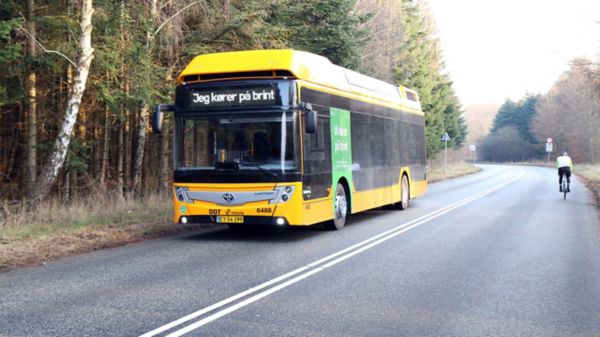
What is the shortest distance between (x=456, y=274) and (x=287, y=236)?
472 cm

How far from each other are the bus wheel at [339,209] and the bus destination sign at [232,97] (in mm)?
2722

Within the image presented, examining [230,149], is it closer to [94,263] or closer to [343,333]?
[94,263]

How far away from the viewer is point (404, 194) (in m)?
18.4

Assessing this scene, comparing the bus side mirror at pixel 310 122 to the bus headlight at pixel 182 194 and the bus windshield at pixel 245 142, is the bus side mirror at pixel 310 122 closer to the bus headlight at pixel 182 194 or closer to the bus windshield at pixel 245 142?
the bus windshield at pixel 245 142

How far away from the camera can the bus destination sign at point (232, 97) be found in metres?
11.1

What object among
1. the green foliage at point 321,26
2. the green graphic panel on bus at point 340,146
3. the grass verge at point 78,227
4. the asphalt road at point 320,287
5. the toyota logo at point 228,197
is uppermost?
the green foliage at point 321,26

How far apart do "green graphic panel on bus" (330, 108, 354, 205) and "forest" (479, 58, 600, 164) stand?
30596 mm

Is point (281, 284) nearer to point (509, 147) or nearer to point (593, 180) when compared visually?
point (593, 180)

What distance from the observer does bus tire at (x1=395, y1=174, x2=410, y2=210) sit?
18.1 m

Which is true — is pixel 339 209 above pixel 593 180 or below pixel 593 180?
above

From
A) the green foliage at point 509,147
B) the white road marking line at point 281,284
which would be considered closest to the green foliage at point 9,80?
the white road marking line at point 281,284

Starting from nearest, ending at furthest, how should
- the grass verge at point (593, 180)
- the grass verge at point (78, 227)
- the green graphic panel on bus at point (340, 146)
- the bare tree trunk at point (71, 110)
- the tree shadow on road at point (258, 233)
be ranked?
the grass verge at point (78, 227) < the tree shadow on road at point (258, 233) < the green graphic panel on bus at point (340, 146) < the bare tree trunk at point (71, 110) < the grass verge at point (593, 180)

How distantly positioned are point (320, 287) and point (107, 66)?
983cm

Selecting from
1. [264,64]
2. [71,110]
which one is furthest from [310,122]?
[71,110]
